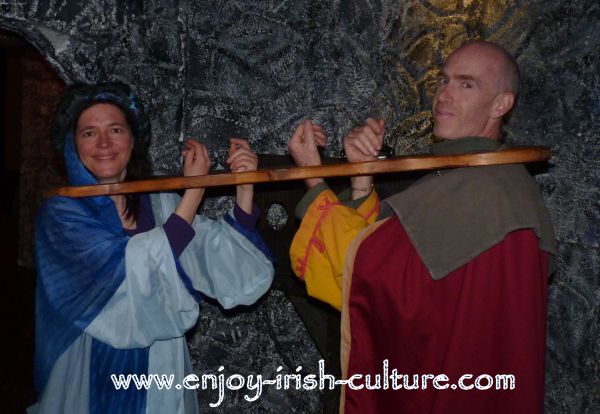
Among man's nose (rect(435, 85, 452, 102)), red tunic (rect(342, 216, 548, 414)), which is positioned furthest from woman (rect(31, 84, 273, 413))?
man's nose (rect(435, 85, 452, 102))

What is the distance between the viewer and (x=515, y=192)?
6.75 feet

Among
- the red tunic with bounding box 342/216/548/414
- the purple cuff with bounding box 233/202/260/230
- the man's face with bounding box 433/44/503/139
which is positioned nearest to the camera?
the red tunic with bounding box 342/216/548/414

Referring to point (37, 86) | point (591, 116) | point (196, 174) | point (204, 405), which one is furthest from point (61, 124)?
point (37, 86)

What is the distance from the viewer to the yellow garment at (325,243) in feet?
7.36

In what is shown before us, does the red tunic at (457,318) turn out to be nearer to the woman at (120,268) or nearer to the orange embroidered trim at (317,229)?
the orange embroidered trim at (317,229)

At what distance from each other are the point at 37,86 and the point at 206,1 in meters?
4.86

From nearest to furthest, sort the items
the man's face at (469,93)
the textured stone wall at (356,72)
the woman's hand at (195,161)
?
the man's face at (469,93), the woman's hand at (195,161), the textured stone wall at (356,72)

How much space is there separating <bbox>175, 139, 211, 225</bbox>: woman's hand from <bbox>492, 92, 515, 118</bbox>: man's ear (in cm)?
109

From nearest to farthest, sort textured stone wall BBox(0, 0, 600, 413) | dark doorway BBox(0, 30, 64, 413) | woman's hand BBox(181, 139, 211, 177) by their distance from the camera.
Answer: woman's hand BBox(181, 139, 211, 177) → textured stone wall BBox(0, 0, 600, 413) → dark doorway BBox(0, 30, 64, 413)

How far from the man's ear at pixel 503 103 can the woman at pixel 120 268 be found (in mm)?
921

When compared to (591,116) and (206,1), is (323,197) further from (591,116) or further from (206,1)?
(206,1)

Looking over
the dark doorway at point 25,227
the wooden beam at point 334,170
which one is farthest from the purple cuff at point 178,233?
the dark doorway at point 25,227

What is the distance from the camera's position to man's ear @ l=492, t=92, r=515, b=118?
225 centimetres

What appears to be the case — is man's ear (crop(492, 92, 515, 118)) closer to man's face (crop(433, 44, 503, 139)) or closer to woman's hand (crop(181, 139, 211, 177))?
man's face (crop(433, 44, 503, 139))
